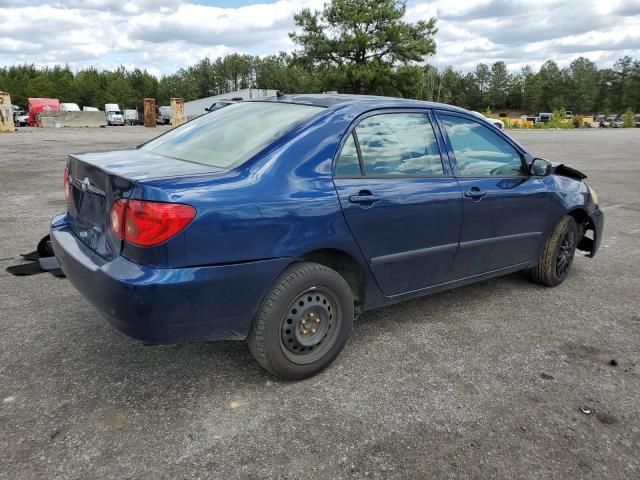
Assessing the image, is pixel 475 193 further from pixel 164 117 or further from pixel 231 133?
pixel 164 117

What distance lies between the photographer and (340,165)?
299 cm

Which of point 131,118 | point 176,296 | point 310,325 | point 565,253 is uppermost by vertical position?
point 131,118

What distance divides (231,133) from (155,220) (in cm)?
106

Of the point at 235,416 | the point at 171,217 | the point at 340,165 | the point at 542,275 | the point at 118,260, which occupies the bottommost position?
the point at 235,416

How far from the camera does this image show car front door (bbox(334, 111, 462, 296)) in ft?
9.93

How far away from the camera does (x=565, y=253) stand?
15.1ft

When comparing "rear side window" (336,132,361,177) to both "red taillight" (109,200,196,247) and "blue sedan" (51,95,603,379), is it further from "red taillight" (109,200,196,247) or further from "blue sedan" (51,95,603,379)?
"red taillight" (109,200,196,247)

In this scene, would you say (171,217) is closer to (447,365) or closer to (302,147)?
(302,147)

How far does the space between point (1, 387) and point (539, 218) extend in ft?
12.6

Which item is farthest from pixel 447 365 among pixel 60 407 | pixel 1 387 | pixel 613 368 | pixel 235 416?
pixel 1 387

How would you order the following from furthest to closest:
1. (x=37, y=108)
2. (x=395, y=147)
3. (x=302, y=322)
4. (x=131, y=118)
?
(x=131, y=118) → (x=37, y=108) → (x=395, y=147) → (x=302, y=322)

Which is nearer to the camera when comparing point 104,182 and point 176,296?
point 176,296

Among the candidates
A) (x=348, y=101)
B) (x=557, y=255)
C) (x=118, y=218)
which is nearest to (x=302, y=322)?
(x=118, y=218)

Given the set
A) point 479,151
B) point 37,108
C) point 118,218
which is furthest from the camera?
point 37,108
